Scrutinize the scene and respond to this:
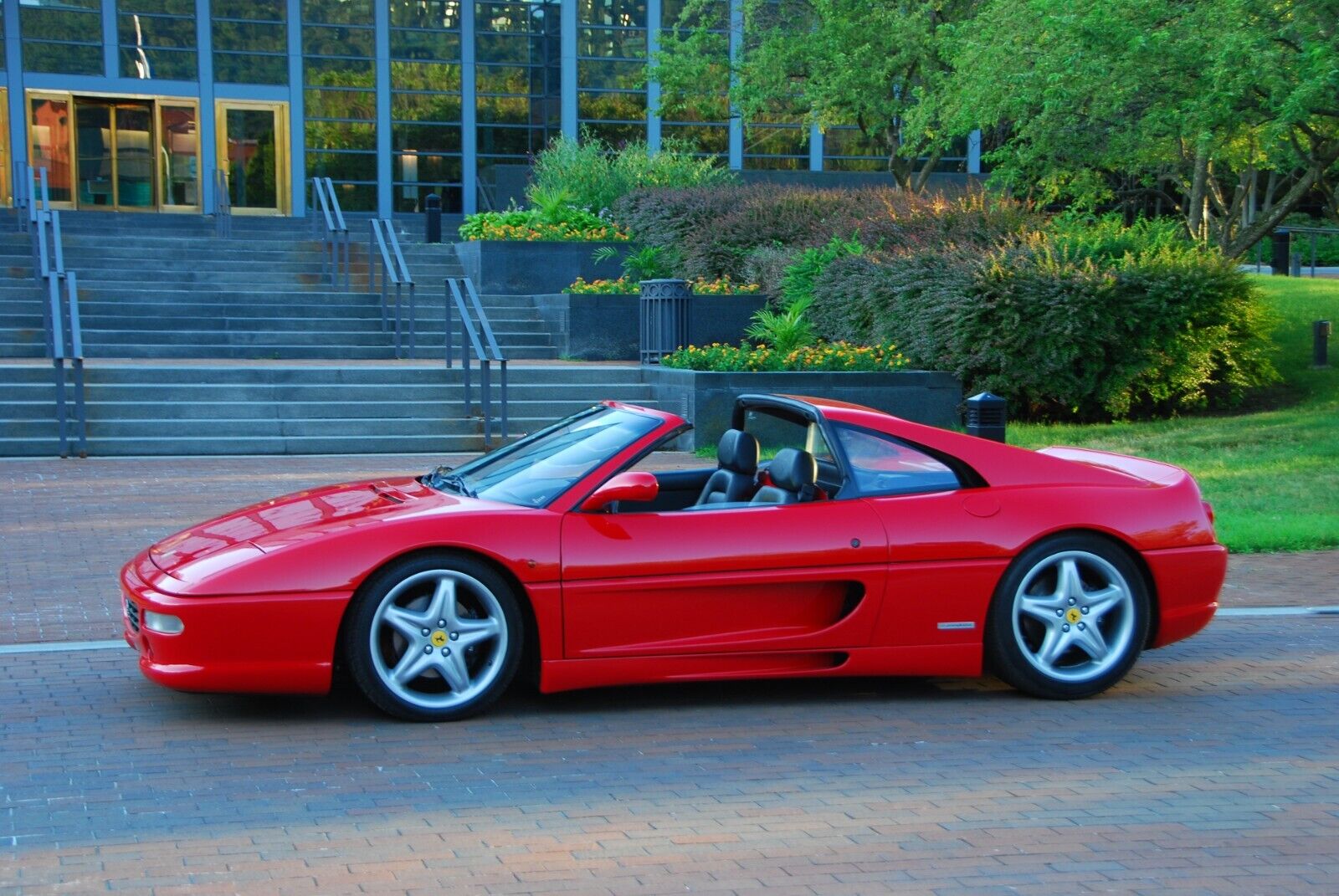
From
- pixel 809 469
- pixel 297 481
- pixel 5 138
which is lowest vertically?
pixel 297 481

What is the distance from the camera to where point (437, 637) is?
5.61m

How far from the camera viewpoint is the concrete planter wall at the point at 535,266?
21.9 metres

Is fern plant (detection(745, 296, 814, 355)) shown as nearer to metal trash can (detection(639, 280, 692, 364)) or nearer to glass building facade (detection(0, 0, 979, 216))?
metal trash can (detection(639, 280, 692, 364))

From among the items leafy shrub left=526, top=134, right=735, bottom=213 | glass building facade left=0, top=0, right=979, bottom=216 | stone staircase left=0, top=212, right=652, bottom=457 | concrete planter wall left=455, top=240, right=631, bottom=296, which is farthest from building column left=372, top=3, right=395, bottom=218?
concrete planter wall left=455, top=240, right=631, bottom=296

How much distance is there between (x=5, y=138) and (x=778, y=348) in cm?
2253

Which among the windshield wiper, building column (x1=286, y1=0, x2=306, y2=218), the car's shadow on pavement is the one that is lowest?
the car's shadow on pavement

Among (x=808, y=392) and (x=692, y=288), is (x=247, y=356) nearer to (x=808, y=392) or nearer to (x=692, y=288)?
(x=692, y=288)

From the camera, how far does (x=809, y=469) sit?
619 cm

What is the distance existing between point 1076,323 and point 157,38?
25.1 metres

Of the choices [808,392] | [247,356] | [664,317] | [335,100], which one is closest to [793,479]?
[808,392]

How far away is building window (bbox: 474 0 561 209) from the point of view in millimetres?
36250

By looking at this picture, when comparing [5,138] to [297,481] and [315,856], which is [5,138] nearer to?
[297,481]

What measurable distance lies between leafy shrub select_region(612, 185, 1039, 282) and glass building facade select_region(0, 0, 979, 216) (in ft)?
28.8

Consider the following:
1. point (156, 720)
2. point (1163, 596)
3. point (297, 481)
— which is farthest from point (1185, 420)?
point (156, 720)
